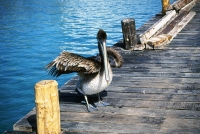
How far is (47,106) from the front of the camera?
14.4 ft

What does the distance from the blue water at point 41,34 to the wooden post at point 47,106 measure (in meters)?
5.25

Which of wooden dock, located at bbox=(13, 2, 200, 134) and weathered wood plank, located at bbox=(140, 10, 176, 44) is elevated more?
weathered wood plank, located at bbox=(140, 10, 176, 44)

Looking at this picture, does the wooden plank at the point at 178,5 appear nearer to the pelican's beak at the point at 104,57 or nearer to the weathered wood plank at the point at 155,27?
the weathered wood plank at the point at 155,27

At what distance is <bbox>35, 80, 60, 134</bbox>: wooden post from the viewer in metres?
4.33

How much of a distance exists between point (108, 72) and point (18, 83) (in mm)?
8313

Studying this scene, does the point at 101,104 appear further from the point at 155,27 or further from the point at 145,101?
the point at 155,27

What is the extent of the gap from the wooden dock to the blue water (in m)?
4.03

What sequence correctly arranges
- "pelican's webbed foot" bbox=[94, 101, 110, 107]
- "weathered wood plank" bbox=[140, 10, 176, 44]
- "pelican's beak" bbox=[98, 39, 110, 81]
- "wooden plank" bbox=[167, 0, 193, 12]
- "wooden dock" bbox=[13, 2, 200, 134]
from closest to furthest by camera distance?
"wooden dock" bbox=[13, 2, 200, 134]
"pelican's beak" bbox=[98, 39, 110, 81]
"pelican's webbed foot" bbox=[94, 101, 110, 107]
"weathered wood plank" bbox=[140, 10, 176, 44]
"wooden plank" bbox=[167, 0, 193, 12]

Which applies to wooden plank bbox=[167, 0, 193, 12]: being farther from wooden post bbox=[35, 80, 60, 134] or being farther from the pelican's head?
wooden post bbox=[35, 80, 60, 134]

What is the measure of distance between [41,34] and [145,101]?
639 inches

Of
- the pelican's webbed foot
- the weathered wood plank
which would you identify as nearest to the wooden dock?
the pelican's webbed foot

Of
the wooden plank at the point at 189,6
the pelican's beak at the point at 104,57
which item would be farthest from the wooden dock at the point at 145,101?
the wooden plank at the point at 189,6

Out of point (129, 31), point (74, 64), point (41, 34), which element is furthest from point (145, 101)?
point (41, 34)

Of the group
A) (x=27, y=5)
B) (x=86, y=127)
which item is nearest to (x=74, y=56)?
(x=86, y=127)
